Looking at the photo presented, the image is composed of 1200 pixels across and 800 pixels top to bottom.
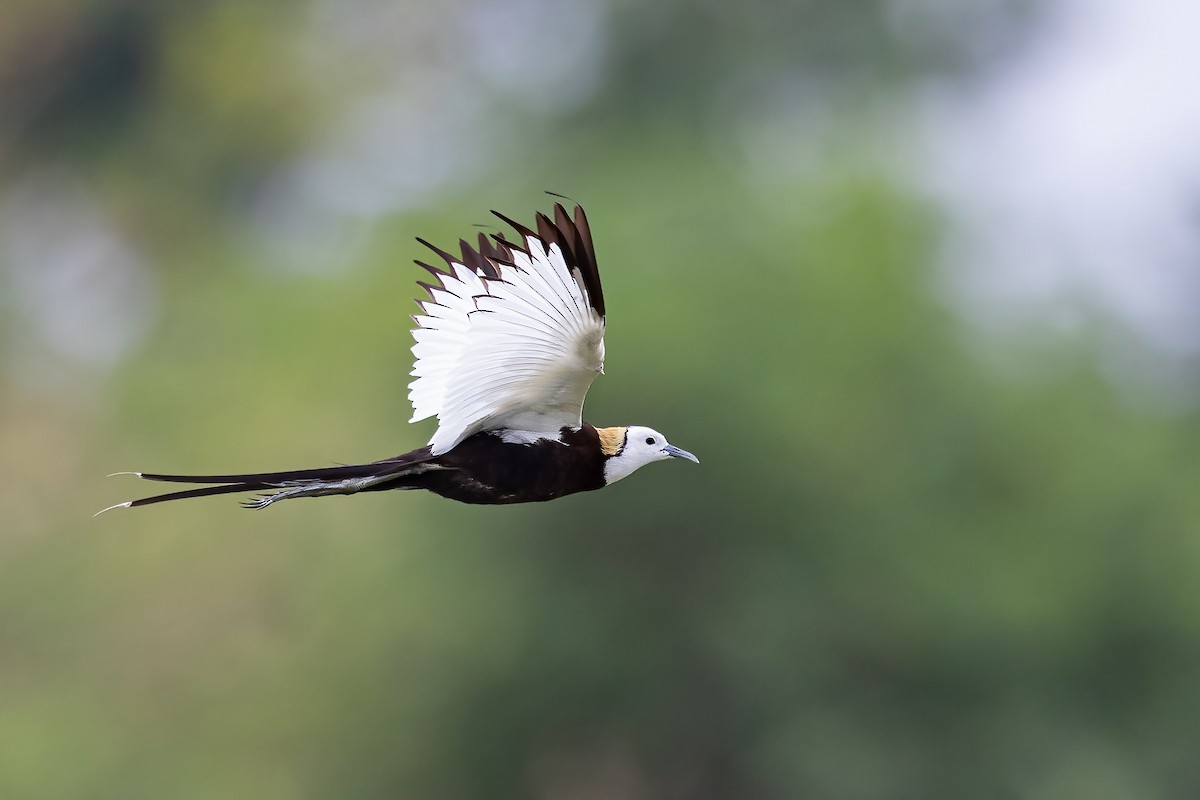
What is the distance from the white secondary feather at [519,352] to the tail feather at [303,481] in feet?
0.78

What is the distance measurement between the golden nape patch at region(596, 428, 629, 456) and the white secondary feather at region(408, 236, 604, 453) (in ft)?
0.73

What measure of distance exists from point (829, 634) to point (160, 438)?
827 cm

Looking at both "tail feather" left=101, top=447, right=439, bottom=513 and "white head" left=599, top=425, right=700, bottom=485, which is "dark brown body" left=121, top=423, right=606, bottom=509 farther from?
"white head" left=599, top=425, right=700, bottom=485

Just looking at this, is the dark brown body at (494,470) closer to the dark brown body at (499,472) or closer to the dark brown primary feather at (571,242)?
the dark brown body at (499,472)

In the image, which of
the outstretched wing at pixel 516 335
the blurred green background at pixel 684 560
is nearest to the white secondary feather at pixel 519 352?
the outstretched wing at pixel 516 335

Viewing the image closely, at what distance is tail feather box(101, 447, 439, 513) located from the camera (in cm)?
628

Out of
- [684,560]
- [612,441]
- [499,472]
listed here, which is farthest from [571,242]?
[684,560]

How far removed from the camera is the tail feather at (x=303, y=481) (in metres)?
6.28

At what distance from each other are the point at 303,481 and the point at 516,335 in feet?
3.15

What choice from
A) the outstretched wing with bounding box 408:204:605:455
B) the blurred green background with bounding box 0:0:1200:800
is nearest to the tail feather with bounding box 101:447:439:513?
the outstretched wing with bounding box 408:204:605:455

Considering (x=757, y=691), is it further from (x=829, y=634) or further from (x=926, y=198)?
(x=926, y=198)

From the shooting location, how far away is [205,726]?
1898cm

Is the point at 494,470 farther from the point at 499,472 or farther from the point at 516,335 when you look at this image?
the point at 516,335

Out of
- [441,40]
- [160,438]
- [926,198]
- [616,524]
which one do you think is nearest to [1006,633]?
[616,524]
